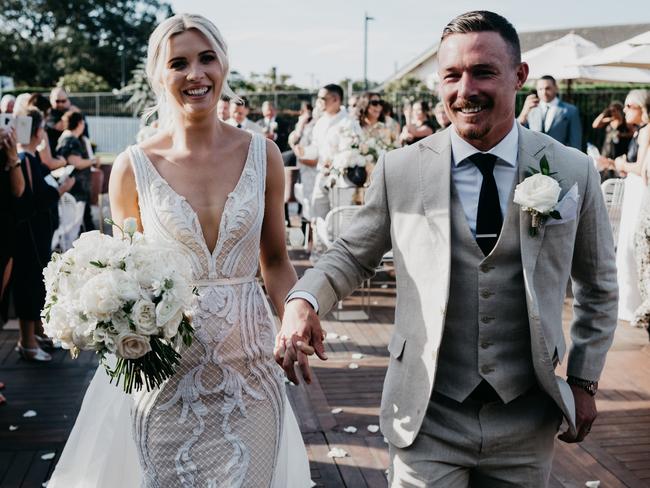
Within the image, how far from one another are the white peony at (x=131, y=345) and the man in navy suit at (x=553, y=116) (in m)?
9.03

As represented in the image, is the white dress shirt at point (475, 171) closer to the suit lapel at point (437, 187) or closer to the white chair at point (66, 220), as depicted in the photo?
the suit lapel at point (437, 187)

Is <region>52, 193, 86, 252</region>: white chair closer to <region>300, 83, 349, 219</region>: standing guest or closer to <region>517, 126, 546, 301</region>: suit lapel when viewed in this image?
<region>300, 83, 349, 219</region>: standing guest

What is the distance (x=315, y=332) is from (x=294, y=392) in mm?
3565

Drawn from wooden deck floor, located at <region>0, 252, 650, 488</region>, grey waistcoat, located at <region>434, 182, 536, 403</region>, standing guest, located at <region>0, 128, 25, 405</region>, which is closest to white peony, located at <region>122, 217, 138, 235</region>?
grey waistcoat, located at <region>434, 182, 536, 403</region>

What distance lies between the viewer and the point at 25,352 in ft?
21.1

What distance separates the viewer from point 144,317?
2.34 meters

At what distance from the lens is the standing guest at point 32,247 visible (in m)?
6.14

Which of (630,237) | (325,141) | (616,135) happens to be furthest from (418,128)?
(630,237)

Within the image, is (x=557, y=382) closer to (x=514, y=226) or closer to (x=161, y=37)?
(x=514, y=226)

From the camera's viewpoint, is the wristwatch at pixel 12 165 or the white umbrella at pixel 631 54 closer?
the wristwatch at pixel 12 165

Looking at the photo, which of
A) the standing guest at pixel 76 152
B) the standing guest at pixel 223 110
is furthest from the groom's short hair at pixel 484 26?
the standing guest at pixel 223 110

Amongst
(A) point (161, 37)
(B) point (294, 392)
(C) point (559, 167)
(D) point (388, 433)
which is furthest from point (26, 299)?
(C) point (559, 167)

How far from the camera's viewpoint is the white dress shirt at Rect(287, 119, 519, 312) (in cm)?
235

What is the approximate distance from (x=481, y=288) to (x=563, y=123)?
8.92 m
